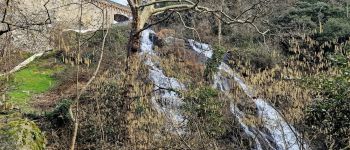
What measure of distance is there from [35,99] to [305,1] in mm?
14736

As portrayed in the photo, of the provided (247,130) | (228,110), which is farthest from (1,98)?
(247,130)

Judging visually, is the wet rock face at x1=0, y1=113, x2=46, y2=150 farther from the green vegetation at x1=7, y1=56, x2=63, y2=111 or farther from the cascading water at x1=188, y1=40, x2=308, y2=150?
the green vegetation at x1=7, y1=56, x2=63, y2=111

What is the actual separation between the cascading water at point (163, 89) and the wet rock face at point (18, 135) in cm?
243

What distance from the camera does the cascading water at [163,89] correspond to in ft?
Answer: 34.4

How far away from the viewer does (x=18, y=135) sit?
6430mm

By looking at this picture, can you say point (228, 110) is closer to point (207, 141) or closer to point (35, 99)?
point (207, 141)

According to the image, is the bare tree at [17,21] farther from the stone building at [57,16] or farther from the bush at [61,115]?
the stone building at [57,16]

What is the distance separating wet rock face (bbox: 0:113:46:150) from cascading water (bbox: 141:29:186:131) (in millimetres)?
2428

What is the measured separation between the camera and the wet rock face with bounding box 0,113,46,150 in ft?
20.5

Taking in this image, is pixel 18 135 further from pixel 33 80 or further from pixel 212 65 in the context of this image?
pixel 33 80

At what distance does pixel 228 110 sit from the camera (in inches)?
470

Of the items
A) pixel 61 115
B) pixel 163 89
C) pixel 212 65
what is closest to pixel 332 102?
pixel 163 89

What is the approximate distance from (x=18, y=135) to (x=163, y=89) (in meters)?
6.59

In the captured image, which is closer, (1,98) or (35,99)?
(1,98)
